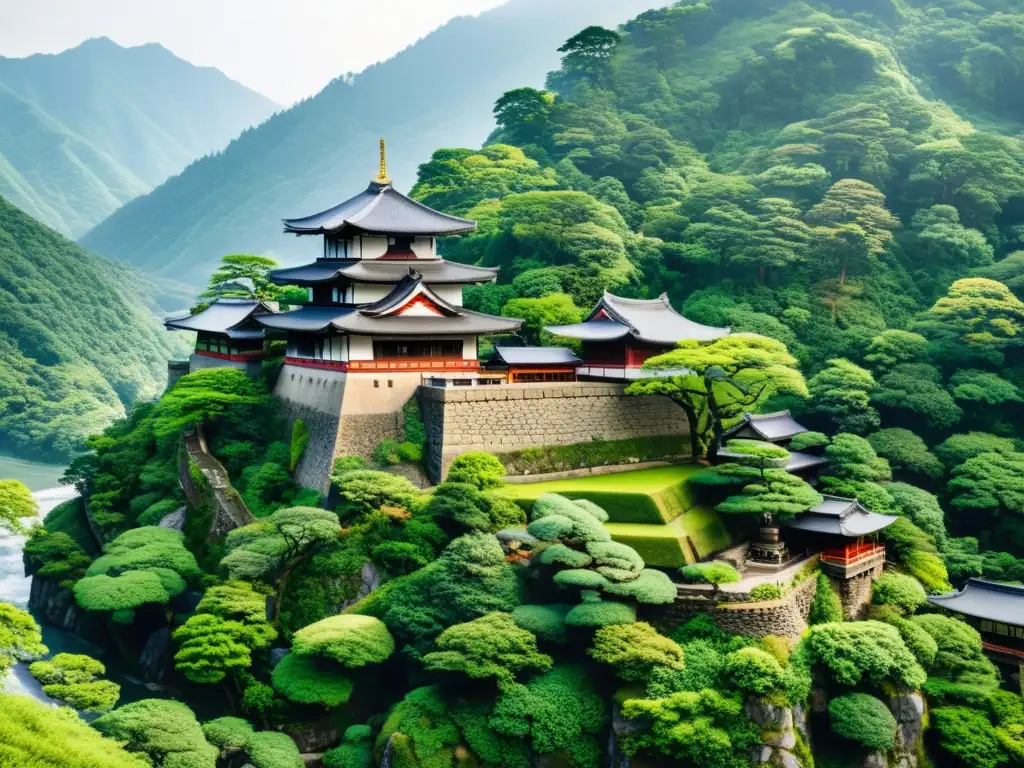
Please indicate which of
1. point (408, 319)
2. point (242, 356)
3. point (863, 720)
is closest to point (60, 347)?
point (242, 356)

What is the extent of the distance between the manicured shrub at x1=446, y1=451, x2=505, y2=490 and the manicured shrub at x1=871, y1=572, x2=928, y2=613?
1055 centimetres

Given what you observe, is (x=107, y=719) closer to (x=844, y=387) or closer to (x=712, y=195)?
(x=844, y=387)

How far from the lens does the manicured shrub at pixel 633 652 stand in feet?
72.1

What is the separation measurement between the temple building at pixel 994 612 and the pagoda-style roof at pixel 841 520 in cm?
261

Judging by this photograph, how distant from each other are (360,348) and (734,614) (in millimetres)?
13606

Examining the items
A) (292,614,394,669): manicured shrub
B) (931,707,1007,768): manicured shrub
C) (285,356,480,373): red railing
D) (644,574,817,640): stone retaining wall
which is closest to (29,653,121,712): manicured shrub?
(292,614,394,669): manicured shrub

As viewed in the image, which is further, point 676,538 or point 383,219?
point 383,219

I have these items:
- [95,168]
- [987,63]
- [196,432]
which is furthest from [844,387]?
[95,168]

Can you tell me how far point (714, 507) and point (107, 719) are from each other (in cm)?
1609

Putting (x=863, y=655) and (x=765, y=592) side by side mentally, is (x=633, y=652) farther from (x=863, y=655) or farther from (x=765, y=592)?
(x=863, y=655)

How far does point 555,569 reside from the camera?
24641 mm

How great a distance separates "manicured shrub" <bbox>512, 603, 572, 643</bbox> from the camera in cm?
2312

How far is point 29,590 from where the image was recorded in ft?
122

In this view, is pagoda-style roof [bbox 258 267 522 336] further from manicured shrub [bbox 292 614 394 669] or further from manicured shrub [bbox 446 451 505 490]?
manicured shrub [bbox 292 614 394 669]
